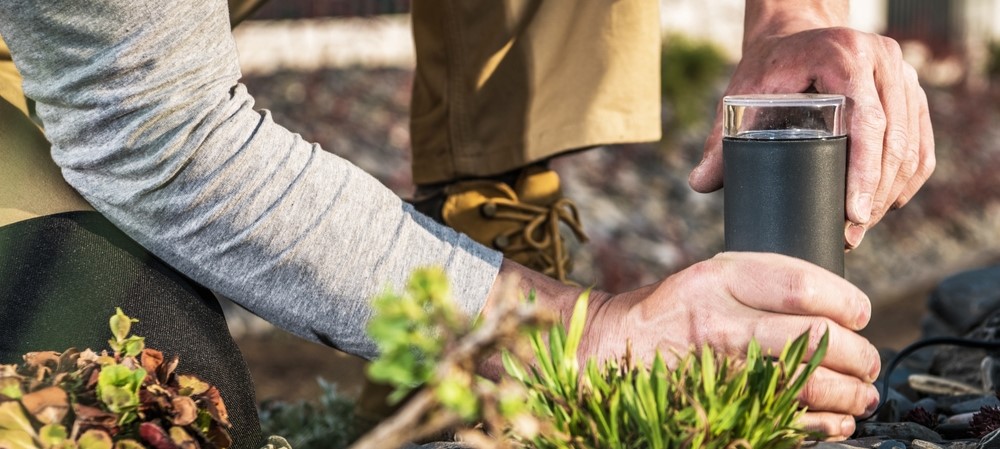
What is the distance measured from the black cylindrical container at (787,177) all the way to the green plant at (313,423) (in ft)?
3.69

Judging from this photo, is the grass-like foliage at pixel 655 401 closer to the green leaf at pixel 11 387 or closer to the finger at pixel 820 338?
the finger at pixel 820 338

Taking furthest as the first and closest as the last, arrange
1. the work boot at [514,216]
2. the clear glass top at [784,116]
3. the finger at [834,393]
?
1. the work boot at [514,216]
2. the clear glass top at [784,116]
3. the finger at [834,393]

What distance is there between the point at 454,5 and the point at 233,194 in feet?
3.69

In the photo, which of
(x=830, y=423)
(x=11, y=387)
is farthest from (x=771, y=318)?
(x=11, y=387)

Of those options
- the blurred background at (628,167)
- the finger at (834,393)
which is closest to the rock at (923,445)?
the finger at (834,393)

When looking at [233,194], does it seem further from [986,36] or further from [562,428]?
[986,36]

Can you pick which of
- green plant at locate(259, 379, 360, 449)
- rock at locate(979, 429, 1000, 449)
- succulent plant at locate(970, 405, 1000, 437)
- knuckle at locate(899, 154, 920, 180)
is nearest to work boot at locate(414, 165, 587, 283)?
green plant at locate(259, 379, 360, 449)

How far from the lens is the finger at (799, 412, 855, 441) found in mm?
1310

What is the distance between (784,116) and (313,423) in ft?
4.25

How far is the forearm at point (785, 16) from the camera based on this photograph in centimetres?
182

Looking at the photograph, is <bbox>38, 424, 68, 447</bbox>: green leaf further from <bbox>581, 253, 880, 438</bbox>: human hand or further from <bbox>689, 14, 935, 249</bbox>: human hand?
<bbox>689, 14, 935, 249</bbox>: human hand

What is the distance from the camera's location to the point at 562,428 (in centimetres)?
108

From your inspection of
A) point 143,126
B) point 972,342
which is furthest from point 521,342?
point 972,342

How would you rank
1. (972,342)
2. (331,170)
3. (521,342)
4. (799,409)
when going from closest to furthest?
(521,342)
(799,409)
(331,170)
(972,342)
